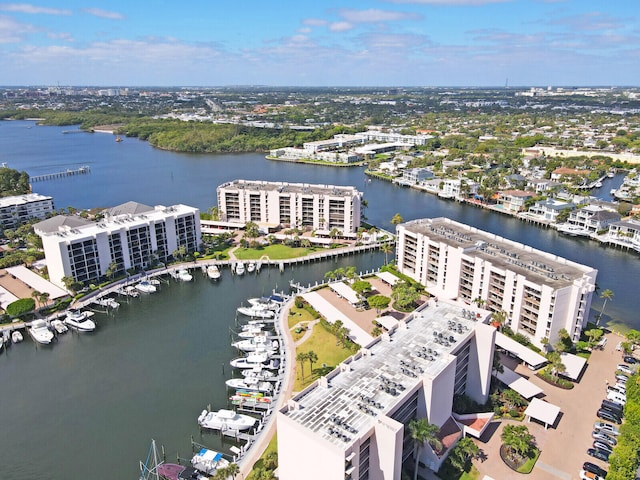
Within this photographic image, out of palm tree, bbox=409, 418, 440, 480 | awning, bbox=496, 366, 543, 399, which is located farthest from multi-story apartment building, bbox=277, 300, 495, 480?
awning, bbox=496, 366, 543, 399

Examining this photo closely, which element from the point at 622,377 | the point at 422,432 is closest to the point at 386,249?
the point at 622,377

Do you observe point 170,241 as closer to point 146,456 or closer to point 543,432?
point 146,456

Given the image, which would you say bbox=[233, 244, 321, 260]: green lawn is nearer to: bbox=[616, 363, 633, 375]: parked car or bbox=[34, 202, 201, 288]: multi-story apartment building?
bbox=[34, 202, 201, 288]: multi-story apartment building

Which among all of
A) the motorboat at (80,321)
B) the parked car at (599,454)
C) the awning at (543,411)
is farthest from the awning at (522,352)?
the motorboat at (80,321)

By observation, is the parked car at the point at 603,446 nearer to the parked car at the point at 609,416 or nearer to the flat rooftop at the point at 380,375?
the parked car at the point at 609,416

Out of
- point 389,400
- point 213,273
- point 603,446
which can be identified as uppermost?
point 389,400

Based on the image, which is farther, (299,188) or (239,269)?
(299,188)

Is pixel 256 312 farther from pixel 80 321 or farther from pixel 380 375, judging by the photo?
pixel 380 375
